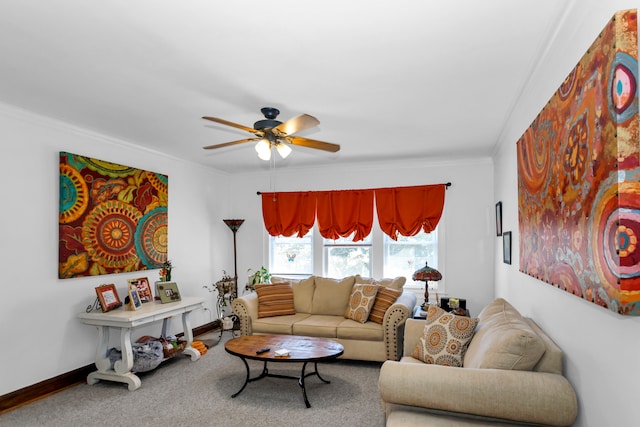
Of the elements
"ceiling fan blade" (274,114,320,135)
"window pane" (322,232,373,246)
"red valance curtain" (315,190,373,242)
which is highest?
"ceiling fan blade" (274,114,320,135)

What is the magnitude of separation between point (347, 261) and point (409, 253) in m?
0.97

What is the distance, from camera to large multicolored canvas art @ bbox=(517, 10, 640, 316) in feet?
4.13

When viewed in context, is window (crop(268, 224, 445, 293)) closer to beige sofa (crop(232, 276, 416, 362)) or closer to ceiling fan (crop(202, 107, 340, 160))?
beige sofa (crop(232, 276, 416, 362))

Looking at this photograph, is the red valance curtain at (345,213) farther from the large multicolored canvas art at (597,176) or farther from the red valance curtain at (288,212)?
the large multicolored canvas art at (597,176)

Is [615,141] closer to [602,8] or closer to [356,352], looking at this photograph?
[602,8]

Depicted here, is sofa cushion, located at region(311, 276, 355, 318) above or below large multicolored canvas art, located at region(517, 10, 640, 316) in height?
below

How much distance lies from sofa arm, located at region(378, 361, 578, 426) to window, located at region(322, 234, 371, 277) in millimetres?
3916

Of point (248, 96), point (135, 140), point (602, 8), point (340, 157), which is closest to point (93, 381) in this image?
point (135, 140)

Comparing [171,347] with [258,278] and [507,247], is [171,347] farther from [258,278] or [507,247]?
[507,247]

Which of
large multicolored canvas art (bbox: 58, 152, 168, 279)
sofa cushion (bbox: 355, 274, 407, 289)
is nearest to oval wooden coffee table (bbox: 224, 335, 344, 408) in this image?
sofa cushion (bbox: 355, 274, 407, 289)

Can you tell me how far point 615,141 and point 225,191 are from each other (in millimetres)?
5958

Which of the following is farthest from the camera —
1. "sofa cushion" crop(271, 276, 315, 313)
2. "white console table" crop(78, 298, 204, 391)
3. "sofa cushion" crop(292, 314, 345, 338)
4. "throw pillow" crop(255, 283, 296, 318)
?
"sofa cushion" crop(271, 276, 315, 313)

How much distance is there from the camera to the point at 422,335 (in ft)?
10.0

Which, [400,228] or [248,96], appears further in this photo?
[400,228]
